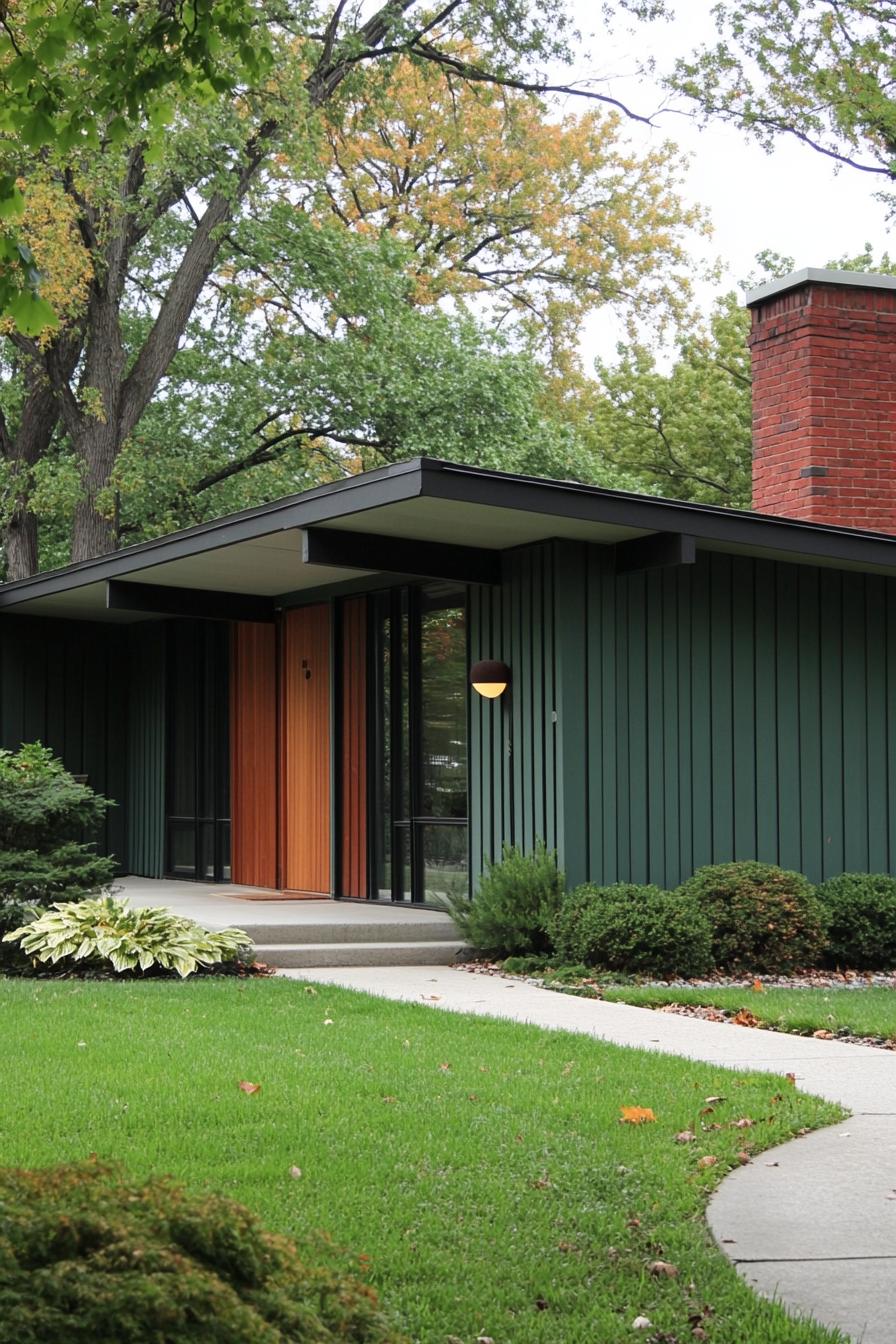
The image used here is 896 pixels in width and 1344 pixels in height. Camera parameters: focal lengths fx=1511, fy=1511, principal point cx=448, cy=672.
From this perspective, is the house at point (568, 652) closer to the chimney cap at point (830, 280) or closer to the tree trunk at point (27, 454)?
the chimney cap at point (830, 280)

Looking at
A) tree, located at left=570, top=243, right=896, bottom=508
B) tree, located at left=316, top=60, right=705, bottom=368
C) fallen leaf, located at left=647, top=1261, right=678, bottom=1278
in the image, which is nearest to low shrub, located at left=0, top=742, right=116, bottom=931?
fallen leaf, located at left=647, top=1261, right=678, bottom=1278

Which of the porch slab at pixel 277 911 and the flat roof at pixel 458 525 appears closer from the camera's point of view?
the flat roof at pixel 458 525

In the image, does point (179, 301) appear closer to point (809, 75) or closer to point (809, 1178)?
point (809, 75)

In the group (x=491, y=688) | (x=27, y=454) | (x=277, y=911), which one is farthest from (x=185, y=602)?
(x=27, y=454)

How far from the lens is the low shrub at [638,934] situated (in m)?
9.98

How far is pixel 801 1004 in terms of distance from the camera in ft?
29.1

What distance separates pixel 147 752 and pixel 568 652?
7851 mm

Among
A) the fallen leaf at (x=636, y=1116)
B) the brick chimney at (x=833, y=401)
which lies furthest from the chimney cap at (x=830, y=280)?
the fallen leaf at (x=636, y=1116)

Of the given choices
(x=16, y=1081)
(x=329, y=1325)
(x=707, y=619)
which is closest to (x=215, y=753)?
(x=707, y=619)

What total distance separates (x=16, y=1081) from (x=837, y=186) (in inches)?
816

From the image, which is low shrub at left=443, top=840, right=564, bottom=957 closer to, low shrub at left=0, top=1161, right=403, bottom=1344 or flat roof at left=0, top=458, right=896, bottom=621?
flat roof at left=0, top=458, right=896, bottom=621

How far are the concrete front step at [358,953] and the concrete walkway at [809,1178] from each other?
1.87 metres

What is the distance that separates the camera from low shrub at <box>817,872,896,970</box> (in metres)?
11.1

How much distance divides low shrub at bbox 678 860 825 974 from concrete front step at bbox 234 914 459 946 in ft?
6.50
